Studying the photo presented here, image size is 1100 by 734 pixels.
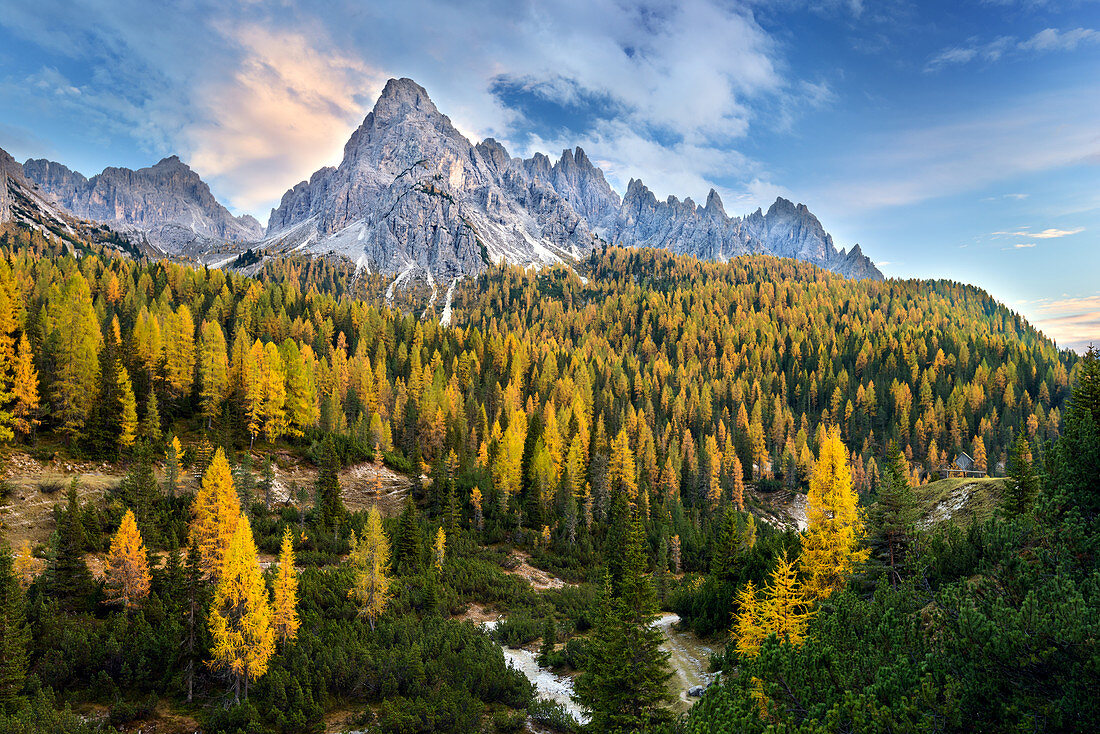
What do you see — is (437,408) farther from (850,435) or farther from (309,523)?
(850,435)

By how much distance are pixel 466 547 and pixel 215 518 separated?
2855cm

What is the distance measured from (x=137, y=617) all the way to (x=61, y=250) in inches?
8007

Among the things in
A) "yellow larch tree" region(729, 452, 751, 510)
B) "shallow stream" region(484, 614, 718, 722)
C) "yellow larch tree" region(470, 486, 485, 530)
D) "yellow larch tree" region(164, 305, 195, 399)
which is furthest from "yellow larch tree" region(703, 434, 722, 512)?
"yellow larch tree" region(164, 305, 195, 399)

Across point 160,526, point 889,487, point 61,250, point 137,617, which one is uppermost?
point 61,250

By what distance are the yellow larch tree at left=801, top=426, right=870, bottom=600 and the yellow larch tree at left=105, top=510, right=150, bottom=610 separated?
4079cm

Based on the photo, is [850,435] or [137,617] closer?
[137,617]

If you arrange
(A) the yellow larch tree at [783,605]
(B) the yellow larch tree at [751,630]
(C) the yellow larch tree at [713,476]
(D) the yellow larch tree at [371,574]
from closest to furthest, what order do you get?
1. (A) the yellow larch tree at [783,605]
2. (B) the yellow larch tree at [751,630]
3. (D) the yellow larch tree at [371,574]
4. (C) the yellow larch tree at [713,476]

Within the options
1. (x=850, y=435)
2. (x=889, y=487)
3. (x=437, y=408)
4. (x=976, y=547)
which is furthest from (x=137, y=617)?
(x=850, y=435)

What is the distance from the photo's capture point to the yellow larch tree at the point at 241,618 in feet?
91.8

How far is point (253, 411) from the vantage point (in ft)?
206

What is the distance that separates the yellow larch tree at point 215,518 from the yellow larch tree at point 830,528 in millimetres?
36370

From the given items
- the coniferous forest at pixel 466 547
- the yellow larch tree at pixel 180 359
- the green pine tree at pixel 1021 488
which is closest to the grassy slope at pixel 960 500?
the coniferous forest at pixel 466 547

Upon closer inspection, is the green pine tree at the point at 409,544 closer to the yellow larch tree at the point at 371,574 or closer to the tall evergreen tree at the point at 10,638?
the yellow larch tree at the point at 371,574

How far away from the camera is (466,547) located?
196ft
